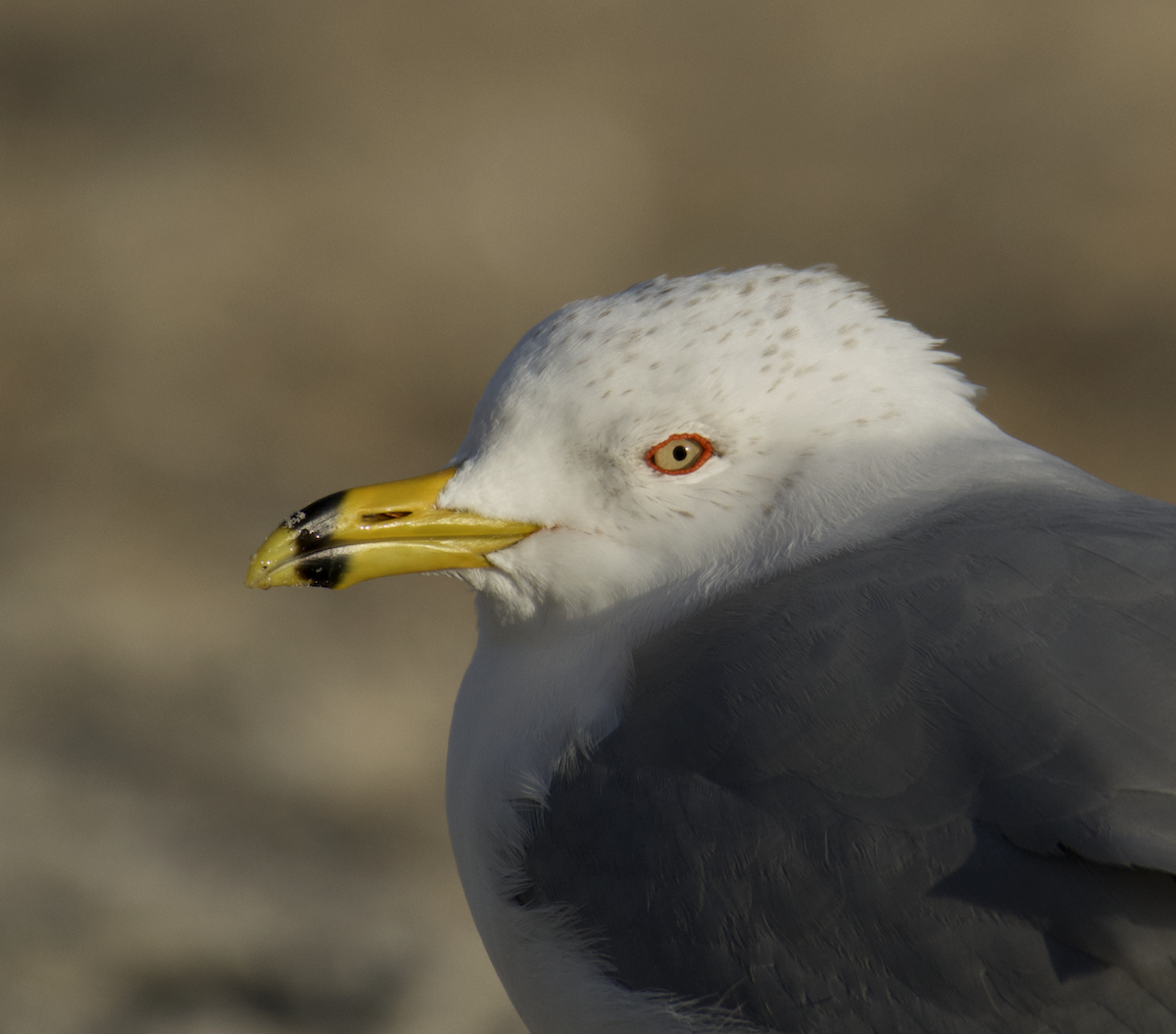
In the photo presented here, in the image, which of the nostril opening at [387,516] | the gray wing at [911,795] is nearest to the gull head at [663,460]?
the nostril opening at [387,516]

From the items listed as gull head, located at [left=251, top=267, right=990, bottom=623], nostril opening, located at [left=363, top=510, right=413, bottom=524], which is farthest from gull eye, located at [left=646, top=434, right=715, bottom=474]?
nostril opening, located at [left=363, top=510, right=413, bottom=524]

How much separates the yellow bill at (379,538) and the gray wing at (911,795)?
0.33m

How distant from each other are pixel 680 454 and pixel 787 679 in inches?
16.7

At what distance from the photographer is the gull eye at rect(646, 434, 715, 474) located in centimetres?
218

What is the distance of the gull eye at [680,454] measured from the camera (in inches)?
85.7

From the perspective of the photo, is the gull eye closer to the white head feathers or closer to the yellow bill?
the white head feathers

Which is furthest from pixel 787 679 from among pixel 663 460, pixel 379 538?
pixel 379 538

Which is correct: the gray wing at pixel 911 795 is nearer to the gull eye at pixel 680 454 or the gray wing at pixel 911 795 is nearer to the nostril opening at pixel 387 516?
the gull eye at pixel 680 454

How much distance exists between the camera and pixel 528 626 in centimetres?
232

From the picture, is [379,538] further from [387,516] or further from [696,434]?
[696,434]

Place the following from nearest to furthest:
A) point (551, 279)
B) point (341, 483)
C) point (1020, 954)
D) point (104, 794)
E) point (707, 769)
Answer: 1. point (1020, 954)
2. point (707, 769)
3. point (104, 794)
4. point (341, 483)
5. point (551, 279)

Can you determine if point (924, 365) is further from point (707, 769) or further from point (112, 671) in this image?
point (112, 671)

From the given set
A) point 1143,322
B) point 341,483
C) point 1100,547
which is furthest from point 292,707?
point 1143,322

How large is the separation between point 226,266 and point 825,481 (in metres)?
7.05
